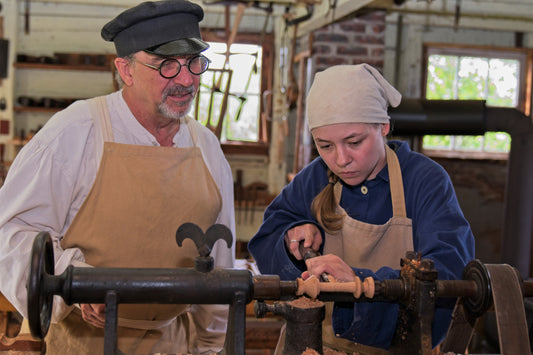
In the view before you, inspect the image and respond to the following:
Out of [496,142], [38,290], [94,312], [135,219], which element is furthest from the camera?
[496,142]

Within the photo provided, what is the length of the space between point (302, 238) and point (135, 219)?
60 cm

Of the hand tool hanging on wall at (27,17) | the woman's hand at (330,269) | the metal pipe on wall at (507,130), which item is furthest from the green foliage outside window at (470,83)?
the woman's hand at (330,269)

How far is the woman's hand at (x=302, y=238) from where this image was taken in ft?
5.23

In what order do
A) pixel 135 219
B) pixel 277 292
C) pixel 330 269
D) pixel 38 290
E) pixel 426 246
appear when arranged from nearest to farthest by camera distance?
1. pixel 38 290
2. pixel 277 292
3. pixel 330 269
4. pixel 426 246
5. pixel 135 219

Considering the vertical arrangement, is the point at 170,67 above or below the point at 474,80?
below

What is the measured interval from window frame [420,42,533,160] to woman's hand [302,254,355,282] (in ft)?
18.2

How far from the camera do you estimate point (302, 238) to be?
63.3 inches

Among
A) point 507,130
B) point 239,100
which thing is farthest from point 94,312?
point 239,100

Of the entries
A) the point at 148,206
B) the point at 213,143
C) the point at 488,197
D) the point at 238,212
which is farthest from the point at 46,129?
the point at 488,197

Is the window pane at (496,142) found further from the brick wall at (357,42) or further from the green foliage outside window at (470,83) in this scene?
the brick wall at (357,42)

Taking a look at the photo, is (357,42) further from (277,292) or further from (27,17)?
(277,292)

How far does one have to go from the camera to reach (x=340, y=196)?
1726 mm

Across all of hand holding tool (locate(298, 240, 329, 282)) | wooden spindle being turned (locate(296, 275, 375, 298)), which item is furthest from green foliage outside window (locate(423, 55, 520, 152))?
wooden spindle being turned (locate(296, 275, 375, 298))

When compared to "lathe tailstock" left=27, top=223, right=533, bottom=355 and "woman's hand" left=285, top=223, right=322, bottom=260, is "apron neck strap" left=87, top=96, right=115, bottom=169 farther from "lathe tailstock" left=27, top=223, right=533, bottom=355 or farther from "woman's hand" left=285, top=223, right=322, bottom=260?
"lathe tailstock" left=27, top=223, right=533, bottom=355
